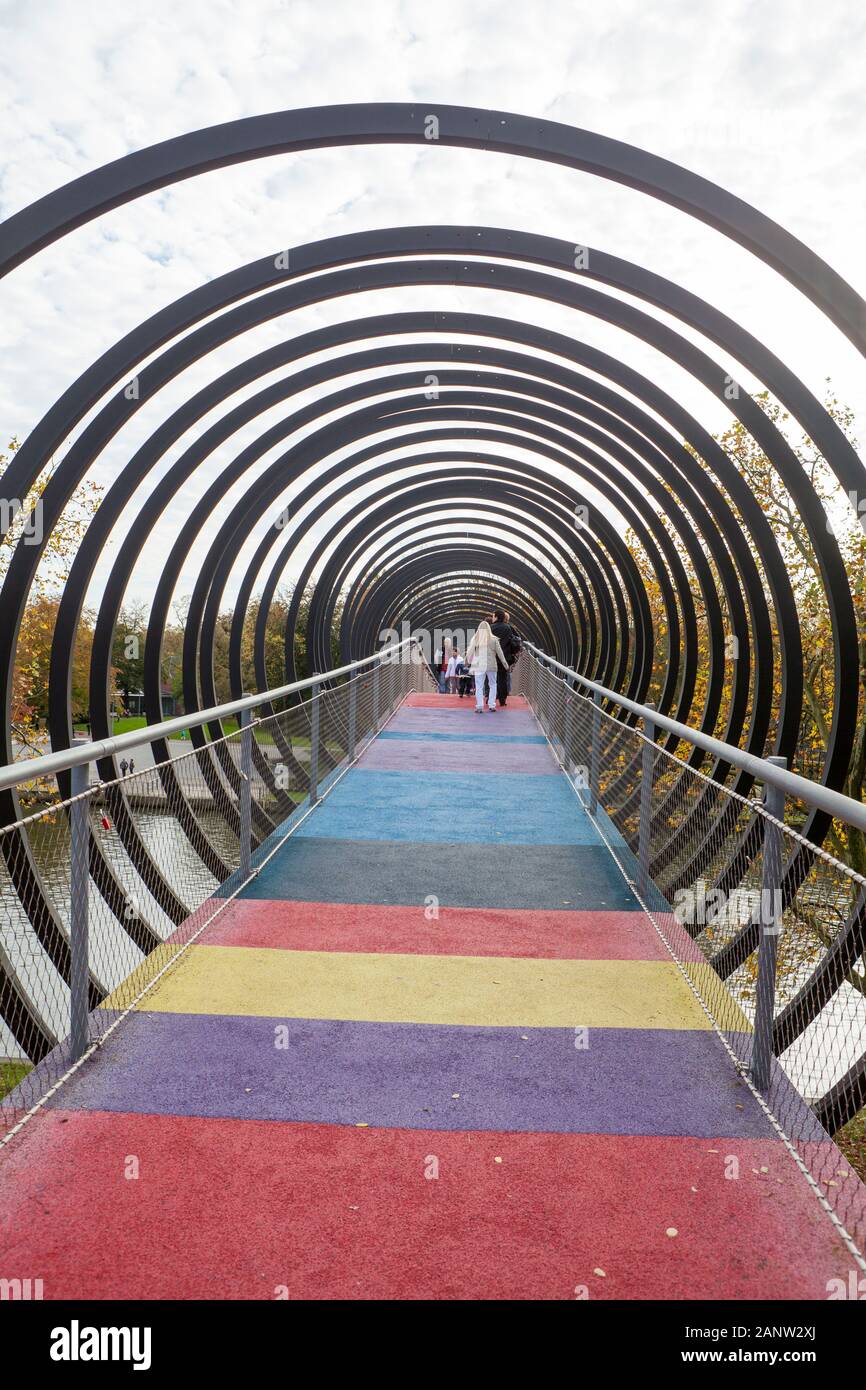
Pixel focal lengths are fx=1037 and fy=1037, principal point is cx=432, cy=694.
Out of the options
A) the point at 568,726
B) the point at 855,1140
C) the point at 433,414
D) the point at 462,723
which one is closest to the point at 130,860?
Result: the point at 568,726

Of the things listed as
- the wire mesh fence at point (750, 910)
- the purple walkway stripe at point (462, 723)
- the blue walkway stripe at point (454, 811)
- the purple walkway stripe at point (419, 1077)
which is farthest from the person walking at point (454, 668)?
the purple walkway stripe at point (419, 1077)

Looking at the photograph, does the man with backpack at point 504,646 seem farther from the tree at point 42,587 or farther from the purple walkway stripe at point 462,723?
the tree at point 42,587

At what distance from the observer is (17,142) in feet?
17.5

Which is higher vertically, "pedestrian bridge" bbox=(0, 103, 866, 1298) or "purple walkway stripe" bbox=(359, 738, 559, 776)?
"pedestrian bridge" bbox=(0, 103, 866, 1298)

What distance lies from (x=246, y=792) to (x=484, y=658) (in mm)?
11407

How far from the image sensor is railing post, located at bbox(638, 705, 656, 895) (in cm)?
554

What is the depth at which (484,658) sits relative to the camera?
16.8 meters

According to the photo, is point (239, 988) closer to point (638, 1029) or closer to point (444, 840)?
point (638, 1029)

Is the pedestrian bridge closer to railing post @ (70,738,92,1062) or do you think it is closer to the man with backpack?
railing post @ (70,738,92,1062)

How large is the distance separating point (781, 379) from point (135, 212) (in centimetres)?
397

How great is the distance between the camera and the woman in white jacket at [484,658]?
1623 centimetres

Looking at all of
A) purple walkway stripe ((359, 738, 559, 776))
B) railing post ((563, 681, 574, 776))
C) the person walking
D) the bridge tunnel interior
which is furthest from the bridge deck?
the person walking

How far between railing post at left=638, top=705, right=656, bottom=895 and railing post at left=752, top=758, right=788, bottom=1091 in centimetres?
218
